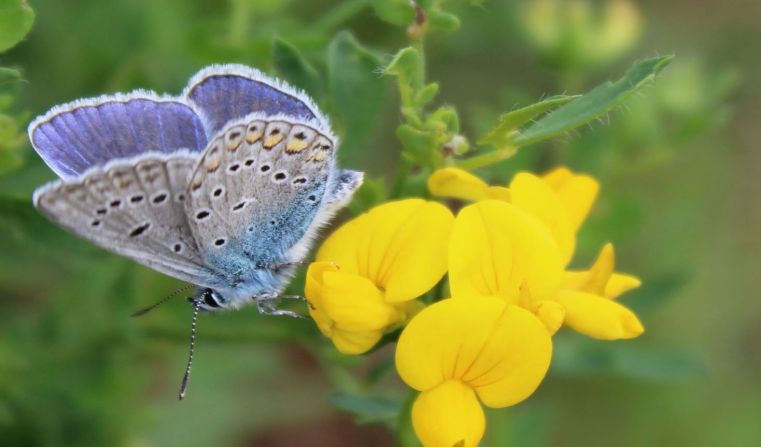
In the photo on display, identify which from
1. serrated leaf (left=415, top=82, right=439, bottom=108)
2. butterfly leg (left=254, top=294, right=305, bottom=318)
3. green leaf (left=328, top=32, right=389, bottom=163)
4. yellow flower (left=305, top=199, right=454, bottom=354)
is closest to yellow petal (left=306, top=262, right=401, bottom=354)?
yellow flower (left=305, top=199, right=454, bottom=354)

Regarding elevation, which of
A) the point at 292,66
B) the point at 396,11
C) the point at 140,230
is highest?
the point at 396,11

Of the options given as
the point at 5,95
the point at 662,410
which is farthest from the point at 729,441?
the point at 5,95

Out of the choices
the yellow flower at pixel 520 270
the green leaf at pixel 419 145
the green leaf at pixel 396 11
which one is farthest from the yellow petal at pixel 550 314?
the green leaf at pixel 396 11

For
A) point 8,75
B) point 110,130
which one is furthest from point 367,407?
point 8,75

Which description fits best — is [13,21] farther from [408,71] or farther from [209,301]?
[408,71]

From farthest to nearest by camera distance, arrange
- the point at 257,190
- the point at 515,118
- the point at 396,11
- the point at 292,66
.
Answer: the point at 292,66 → the point at 257,190 → the point at 396,11 → the point at 515,118

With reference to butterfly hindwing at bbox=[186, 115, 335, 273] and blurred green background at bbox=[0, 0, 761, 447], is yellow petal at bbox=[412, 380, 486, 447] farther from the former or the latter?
butterfly hindwing at bbox=[186, 115, 335, 273]

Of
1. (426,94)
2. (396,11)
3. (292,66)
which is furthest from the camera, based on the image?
(292,66)
